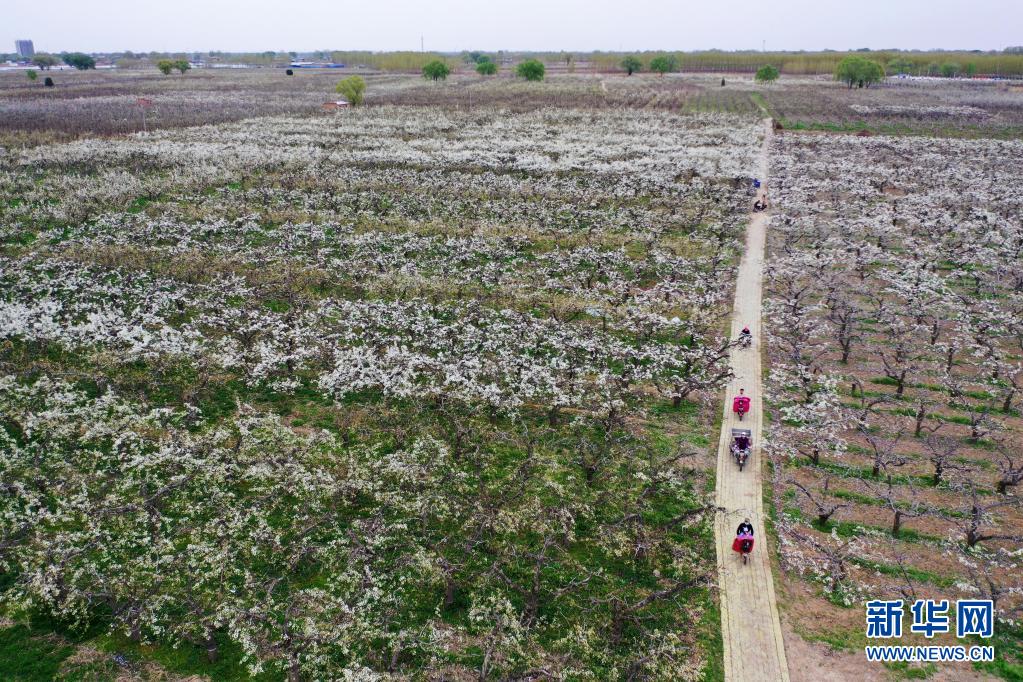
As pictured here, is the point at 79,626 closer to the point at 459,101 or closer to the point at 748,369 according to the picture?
the point at 748,369

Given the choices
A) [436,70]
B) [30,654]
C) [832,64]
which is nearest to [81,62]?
[436,70]

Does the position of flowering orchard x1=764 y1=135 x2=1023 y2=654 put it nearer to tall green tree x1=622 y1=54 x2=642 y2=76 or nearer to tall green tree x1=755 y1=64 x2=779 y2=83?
tall green tree x1=755 y1=64 x2=779 y2=83

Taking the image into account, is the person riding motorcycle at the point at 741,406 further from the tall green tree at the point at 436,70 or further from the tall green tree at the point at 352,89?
the tall green tree at the point at 436,70

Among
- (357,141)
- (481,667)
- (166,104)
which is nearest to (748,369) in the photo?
(481,667)

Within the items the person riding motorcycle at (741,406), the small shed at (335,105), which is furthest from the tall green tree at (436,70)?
the person riding motorcycle at (741,406)

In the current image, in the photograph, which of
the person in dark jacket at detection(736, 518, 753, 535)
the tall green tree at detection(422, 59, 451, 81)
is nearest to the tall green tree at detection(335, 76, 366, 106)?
the tall green tree at detection(422, 59, 451, 81)

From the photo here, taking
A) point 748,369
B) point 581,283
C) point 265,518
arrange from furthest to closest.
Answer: point 581,283
point 748,369
point 265,518
